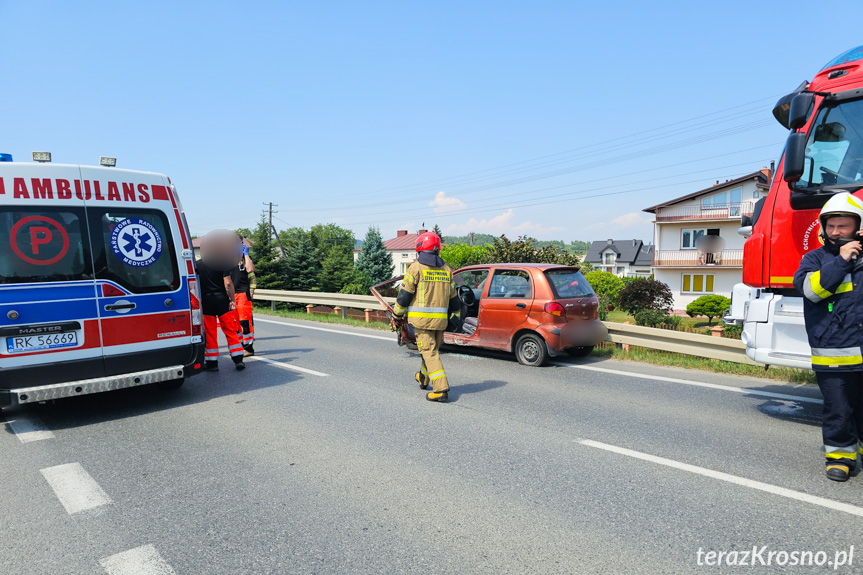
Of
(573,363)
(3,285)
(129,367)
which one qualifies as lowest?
(573,363)

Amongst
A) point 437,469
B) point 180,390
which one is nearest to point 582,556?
point 437,469

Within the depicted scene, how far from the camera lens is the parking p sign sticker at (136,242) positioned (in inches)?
226

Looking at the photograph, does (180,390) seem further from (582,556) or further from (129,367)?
(582,556)

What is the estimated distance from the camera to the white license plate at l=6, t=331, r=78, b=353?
5.09 m

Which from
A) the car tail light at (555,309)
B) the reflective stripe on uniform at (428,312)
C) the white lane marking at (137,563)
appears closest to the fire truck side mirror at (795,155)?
the reflective stripe on uniform at (428,312)

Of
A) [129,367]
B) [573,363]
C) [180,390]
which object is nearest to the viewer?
[129,367]

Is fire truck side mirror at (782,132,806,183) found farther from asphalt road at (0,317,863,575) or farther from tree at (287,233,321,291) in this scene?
tree at (287,233,321,291)

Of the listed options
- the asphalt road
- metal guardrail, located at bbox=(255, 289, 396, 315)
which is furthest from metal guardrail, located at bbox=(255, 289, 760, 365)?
metal guardrail, located at bbox=(255, 289, 396, 315)

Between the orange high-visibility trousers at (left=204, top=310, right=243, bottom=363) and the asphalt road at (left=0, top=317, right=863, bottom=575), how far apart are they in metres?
1.29

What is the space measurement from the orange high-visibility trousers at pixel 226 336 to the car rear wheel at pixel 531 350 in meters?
4.27

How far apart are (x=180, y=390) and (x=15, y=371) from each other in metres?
2.12

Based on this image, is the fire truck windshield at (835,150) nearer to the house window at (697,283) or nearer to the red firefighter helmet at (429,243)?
the red firefighter helmet at (429,243)

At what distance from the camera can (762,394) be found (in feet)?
21.1

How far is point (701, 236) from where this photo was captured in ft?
141
